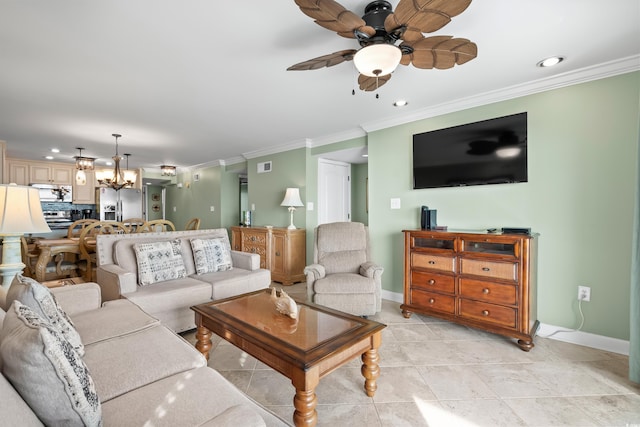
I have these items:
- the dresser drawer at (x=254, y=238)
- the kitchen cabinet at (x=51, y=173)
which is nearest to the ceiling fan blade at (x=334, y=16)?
the dresser drawer at (x=254, y=238)

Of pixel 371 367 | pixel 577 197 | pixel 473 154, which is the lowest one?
pixel 371 367

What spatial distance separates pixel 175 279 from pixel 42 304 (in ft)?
5.35

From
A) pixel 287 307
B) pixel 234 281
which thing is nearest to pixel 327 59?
pixel 287 307

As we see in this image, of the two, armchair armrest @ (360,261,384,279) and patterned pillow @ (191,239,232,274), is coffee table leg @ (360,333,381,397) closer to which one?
armchair armrest @ (360,261,384,279)

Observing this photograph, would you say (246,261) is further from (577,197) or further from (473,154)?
Result: (577,197)

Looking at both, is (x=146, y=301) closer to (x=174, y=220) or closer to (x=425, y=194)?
(x=425, y=194)

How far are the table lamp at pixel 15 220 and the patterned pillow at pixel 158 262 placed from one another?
79 centimetres

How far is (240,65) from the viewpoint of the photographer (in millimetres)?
2396

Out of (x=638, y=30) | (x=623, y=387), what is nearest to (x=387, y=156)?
(x=638, y=30)

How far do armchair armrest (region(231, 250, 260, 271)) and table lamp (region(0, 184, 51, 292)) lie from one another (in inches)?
69.6

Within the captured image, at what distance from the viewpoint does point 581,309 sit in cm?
256

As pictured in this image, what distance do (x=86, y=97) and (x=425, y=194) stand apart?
3.80 meters

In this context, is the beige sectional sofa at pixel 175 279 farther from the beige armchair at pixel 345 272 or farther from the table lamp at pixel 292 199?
the table lamp at pixel 292 199

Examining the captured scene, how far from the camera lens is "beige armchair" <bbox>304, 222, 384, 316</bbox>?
290cm
